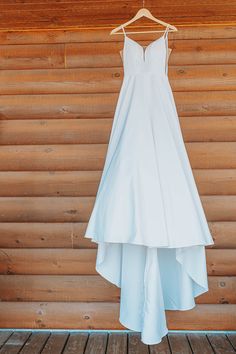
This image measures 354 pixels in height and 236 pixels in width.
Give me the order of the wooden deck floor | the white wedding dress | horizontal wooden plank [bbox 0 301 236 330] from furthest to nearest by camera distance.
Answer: horizontal wooden plank [bbox 0 301 236 330] → the wooden deck floor → the white wedding dress

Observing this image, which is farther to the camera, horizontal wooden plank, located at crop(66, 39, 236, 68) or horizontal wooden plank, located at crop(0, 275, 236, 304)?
horizontal wooden plank, located at crop(66, 39, 236, 68)

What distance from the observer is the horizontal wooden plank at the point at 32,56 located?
8.39ft

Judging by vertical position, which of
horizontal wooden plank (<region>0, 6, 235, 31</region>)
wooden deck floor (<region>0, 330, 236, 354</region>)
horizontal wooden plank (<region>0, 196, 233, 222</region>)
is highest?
horizontal wooden plank (<region>0, 6, 235, 31</region>)

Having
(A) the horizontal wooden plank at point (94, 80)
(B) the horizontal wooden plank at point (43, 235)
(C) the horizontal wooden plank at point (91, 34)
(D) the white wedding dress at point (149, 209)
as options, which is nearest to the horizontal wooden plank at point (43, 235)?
(B) the horizontal wooden plank at point (43, 235)

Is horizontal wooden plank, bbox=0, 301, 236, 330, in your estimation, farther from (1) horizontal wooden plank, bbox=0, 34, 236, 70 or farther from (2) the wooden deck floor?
(1) horizontal wooden plank, bbox=0, 34, 236, 70

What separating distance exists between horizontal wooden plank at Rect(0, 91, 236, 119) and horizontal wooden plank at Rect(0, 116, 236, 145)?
0.04 metres

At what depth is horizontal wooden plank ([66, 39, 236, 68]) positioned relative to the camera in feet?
8.20

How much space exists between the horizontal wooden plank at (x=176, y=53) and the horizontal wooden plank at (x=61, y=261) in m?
1.35

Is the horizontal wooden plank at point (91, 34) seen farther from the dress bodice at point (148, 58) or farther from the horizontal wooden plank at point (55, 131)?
the dress bodice at point (148, 58)

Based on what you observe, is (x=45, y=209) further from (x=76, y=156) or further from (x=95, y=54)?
(x=95, y=54)

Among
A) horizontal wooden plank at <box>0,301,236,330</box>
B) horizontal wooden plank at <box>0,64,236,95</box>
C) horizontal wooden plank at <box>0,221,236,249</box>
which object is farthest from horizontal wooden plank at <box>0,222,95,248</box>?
horizontal wooden plank at <box>0,64,236,95</box>

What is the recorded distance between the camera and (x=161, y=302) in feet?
5.66

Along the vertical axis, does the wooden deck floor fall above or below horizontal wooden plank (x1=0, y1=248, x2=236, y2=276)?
below

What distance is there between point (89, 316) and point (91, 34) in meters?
2.02
